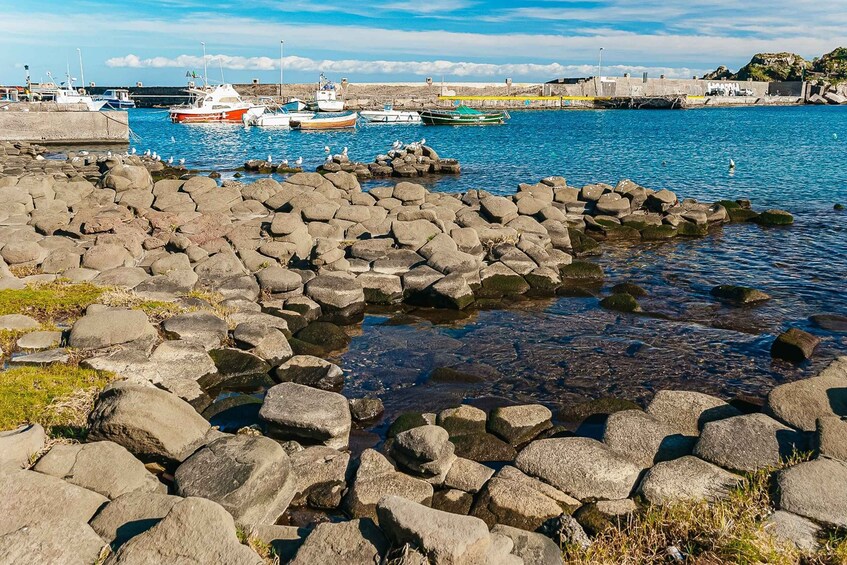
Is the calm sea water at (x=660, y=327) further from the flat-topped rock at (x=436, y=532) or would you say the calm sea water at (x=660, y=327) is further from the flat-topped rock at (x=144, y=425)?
the flat-topped rock at (x=436, y=532)

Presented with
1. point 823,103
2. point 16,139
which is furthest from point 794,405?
point 823,103

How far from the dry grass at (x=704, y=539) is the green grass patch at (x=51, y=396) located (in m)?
5.35

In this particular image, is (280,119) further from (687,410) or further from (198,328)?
(687,410)

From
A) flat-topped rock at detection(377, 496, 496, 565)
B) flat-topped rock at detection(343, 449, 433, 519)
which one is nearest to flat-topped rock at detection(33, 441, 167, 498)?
flat-topped rock at detection(343, 449, 433, 519)

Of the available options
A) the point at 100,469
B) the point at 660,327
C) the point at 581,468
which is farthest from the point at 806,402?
the point at 100,469

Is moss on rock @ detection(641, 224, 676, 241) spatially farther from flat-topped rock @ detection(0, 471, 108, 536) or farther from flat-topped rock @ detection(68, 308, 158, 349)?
flat-topped rock @ detection(0, 471, 108, 536)

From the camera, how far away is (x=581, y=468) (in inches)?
283

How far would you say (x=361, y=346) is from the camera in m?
12.1

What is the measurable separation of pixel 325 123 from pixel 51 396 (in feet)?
223

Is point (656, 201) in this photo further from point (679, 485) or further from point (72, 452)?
point (72, 452)

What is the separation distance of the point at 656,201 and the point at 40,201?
18502 millimetres

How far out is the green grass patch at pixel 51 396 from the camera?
7391 millimetres

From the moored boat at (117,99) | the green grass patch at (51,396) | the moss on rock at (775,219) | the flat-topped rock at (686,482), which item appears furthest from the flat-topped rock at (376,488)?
the moored boat at (117,99)

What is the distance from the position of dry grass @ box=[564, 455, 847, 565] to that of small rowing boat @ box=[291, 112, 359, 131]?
69.9 m
